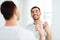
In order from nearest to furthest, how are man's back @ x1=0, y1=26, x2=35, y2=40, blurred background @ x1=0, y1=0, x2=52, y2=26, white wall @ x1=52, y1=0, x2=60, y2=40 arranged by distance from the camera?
man's back @ x1=0, y1=26, x2=35, y2=40 < white wall @ x1=52, y1=0, x2=60, y2=40 < blurred background @ x1=0, y1=0, x2=52, y2=26

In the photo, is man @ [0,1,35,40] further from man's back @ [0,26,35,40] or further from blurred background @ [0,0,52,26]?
blurred background @ [0,0,52,26]

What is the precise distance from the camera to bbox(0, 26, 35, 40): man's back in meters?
0.71

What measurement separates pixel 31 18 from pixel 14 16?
0.77 metres

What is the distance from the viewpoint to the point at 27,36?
723 millimetres

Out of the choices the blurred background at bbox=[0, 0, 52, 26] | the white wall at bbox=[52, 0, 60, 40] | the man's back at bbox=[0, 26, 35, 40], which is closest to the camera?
the man's back at bbox=[0, 26, 35, 40]

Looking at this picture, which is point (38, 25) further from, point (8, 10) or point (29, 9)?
point (8, 10)

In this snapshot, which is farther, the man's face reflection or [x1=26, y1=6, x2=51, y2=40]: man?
the man's face reflection

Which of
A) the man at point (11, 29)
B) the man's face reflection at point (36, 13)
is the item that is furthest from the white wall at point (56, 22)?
the man at point (11, 29)

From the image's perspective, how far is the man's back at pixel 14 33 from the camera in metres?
0.71

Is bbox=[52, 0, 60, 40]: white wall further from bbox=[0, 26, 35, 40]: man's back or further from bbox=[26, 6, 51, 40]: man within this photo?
bbox=[0, 26, 35, 40]: man's back

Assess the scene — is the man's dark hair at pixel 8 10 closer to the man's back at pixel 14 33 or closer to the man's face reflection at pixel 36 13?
the man's back at pixel 14 33

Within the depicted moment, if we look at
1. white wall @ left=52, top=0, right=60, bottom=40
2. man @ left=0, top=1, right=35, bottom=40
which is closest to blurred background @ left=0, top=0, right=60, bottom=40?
white wall @ left=52, top=0, right=60, bottom=40

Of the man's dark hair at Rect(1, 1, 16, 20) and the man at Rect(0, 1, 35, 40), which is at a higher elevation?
the man's dark hair at Rect(1, 1, 16, 20)

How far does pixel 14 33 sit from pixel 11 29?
0.03 metres
